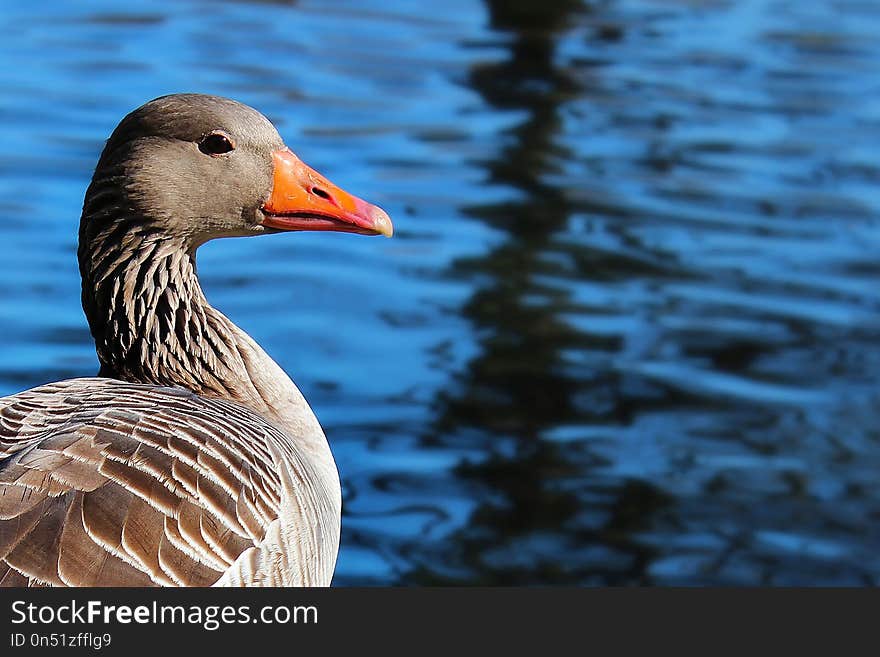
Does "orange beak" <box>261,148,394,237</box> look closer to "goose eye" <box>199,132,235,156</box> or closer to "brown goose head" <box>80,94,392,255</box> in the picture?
"brown goose head" <box>80,94,392,255</box>

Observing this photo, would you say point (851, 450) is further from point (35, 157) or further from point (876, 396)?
point (35, 157)

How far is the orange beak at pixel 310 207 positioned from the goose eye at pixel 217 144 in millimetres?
173

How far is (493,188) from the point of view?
35.1 ft

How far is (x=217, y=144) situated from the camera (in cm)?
499

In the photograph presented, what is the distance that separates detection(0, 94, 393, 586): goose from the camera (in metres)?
3.83

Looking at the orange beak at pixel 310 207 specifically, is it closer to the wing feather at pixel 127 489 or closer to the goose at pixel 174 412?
the goose at pixel 174 412

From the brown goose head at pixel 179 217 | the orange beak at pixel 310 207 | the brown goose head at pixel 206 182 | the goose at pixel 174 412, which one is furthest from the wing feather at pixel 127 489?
the orange beak at pixel 310 207

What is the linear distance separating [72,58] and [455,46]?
3481mm

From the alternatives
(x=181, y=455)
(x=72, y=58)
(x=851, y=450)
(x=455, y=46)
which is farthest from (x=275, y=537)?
(x=455, y=46)

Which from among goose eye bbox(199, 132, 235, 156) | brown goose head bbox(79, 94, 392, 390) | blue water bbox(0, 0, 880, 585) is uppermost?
goose eye bbox(199, 132, 235, 156)

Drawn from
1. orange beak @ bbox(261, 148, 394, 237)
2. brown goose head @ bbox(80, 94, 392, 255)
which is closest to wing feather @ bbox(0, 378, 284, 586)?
brown goose head @ bbox(80, 94, 392, 255)

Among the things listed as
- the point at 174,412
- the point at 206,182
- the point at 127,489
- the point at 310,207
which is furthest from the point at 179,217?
the point at 127,489

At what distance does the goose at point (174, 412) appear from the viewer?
383 centimetres

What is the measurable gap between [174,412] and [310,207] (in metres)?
1.02
